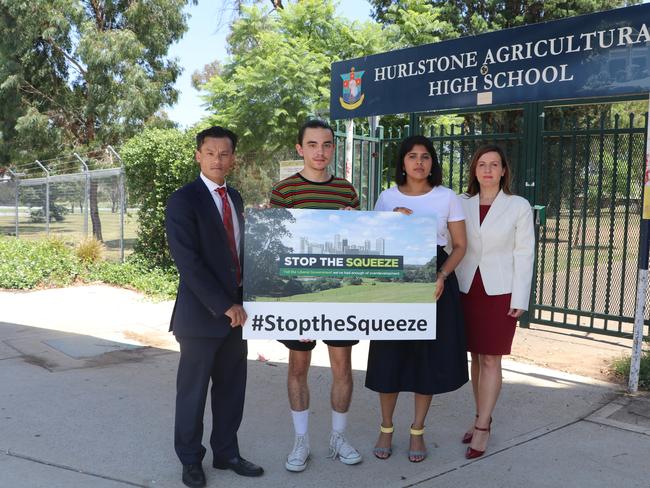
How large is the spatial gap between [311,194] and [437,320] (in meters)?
0.98

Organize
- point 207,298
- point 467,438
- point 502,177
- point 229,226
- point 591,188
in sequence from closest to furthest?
point 207,298, point 229,226, point 502,177, point 467,438, point 591,188

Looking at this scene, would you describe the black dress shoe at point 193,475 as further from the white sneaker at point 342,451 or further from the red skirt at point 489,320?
the red skirt at point 489,320

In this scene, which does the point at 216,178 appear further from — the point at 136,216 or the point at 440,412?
the point at 136,216

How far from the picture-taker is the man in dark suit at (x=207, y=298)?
3104 millimetres

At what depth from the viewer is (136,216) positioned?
→ 37.1 feet

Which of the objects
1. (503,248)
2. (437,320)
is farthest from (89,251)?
(503,248)

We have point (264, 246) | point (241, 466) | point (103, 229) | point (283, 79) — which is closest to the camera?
point (264, 246)

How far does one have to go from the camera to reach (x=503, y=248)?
3.58 meters

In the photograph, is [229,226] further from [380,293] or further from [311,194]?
[380,293]

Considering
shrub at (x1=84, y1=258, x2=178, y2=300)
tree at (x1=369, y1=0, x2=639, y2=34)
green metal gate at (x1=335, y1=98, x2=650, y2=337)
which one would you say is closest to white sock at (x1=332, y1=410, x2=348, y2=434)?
green metal gate at (x1=335, y1=98, x2=650, y2=337)

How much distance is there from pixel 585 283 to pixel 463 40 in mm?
5923

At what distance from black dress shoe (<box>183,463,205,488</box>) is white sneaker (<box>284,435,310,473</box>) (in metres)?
0.48

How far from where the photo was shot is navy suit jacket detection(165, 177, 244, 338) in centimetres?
308

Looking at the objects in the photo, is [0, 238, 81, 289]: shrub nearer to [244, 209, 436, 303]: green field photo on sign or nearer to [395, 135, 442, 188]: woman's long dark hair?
[244, 209, 436, 303]: green field photo on sign
